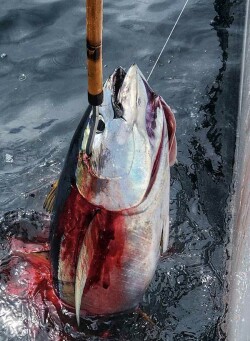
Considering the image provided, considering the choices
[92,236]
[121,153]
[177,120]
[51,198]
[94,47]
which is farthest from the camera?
[177,120]

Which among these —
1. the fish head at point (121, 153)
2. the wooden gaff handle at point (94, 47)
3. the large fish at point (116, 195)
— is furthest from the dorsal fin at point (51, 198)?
the wooden gaff handle at point (94, 47)

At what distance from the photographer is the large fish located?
2676 mm

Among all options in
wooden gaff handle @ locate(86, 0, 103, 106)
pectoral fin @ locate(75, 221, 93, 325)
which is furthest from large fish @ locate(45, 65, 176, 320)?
wooden gaff handle @ locate(86, 0, 103, 106)

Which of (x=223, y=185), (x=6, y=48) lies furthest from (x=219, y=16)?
(x=223, y=185)

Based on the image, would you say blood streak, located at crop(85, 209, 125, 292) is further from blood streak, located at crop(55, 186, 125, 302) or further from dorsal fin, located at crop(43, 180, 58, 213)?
dorsal fin, located at crop(43, 180, 58, 213)

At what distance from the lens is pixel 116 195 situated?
2.68 metres

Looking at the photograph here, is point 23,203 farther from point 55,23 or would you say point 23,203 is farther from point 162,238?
point 55,23

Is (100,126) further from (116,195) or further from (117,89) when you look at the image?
(116,195)

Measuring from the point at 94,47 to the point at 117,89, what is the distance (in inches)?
16.2

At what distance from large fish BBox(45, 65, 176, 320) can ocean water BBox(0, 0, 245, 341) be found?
54cm

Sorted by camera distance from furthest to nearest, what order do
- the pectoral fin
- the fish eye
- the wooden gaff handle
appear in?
the pectoral fin, the fish eye, the wooden gaff handle

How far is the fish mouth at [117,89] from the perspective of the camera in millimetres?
2691

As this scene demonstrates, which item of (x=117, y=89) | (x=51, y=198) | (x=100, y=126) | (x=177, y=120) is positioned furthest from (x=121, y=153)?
(x=177, y=120)

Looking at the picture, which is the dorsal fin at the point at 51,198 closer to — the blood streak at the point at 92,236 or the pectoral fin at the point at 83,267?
the blood streak at the point at 92,236
